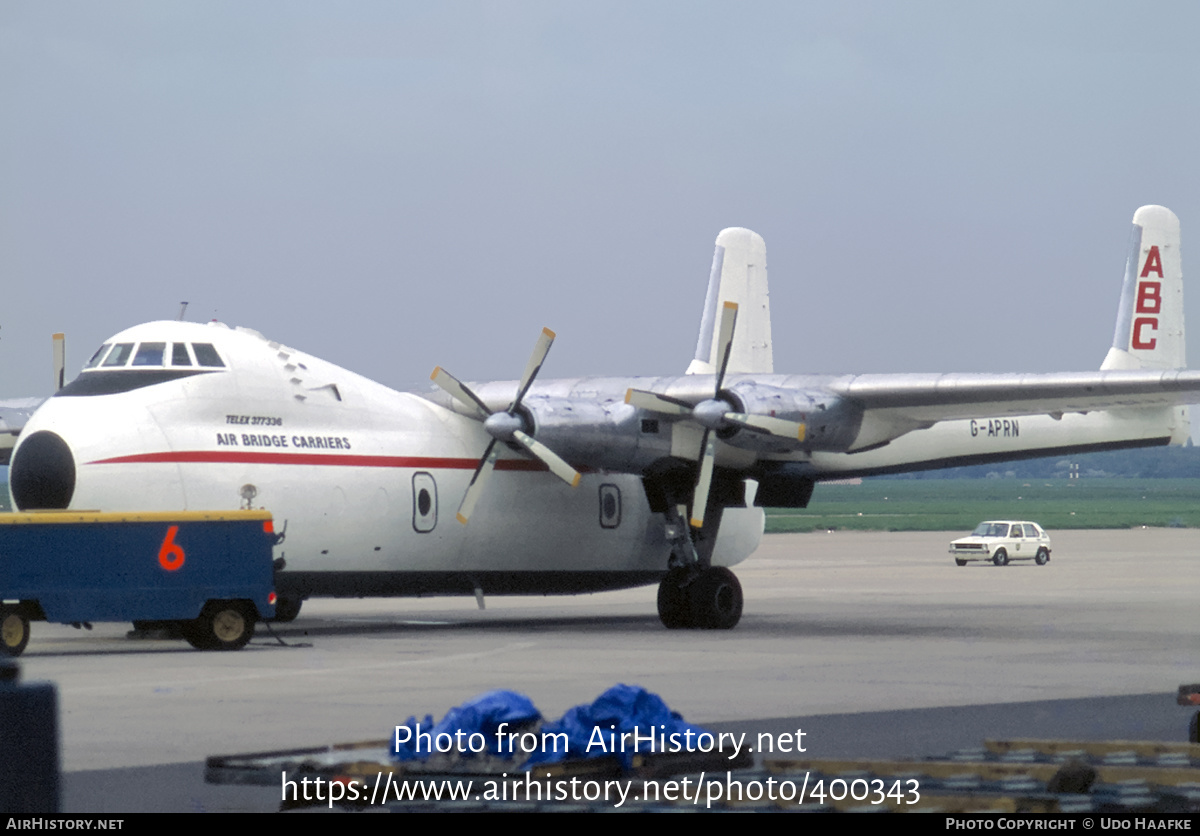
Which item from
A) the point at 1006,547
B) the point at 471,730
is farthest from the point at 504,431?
the point at 1006,547

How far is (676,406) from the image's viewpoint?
25.0 m

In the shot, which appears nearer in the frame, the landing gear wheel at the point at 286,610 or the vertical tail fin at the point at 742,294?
the landing gear wheel at the point at 286,610

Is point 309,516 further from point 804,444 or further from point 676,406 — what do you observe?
point 804,444

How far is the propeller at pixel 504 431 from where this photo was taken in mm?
24719

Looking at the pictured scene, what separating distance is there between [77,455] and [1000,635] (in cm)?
1313

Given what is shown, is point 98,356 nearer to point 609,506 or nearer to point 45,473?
point 45,473

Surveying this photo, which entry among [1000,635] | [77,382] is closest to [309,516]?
[77,382]

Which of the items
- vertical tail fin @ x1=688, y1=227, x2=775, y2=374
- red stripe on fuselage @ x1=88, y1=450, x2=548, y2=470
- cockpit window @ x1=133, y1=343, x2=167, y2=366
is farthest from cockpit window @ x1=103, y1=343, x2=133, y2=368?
vertical tail fin @ x1=688, y1=227, x2=775, y2=374

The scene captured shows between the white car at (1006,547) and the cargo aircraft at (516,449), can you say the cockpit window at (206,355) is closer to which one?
the cargo aircraft at (516,449)

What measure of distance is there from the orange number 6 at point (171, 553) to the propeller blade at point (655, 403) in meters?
7.18

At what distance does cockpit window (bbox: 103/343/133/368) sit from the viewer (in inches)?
892

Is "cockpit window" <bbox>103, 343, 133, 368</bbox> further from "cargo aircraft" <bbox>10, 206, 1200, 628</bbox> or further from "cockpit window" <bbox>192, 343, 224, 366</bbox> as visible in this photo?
A: "cockpit window" <bbox>192, 343, 224, 366</bbox>

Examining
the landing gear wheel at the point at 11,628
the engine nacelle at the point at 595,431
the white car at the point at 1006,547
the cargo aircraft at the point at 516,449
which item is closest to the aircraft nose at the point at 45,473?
the cargo aircraft at the point at 516,449

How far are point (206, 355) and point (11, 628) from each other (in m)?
4.93
